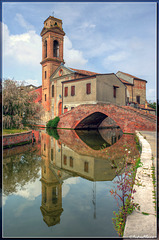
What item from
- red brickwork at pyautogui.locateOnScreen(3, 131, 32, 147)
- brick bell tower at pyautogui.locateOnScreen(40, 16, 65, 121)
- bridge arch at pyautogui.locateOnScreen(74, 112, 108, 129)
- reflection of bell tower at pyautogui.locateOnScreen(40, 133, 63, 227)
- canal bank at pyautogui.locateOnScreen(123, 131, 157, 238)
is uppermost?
brick bell tower at pyautogui.locateOnScreen(40, 16, 65, 121)

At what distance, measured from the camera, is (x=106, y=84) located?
25297 mm

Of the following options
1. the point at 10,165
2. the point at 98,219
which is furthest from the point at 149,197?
the point at 10,165

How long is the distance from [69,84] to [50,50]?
1017cm

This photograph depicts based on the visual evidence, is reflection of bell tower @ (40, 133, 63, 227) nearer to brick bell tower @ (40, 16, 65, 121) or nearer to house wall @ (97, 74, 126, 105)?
house wall @ (97, 74, 126, 105)

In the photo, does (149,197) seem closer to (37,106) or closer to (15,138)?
(15,138)

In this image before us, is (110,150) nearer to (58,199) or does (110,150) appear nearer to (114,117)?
(58,199)

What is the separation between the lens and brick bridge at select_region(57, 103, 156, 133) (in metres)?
18.0

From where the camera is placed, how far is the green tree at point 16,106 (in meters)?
13.7

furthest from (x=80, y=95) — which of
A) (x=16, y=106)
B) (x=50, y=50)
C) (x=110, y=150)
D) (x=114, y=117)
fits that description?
(x=110, y=150)

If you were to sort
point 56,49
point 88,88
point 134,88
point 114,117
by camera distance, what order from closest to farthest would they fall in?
point 114,117 < point 88,88 < point 56,49 < point 134,88

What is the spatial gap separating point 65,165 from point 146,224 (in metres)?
5.44

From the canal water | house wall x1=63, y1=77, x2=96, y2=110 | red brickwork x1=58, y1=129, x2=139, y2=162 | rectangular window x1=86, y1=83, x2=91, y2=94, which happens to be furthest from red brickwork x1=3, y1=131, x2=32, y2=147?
rectangular window x1=86, y1=83, x2=91, y2=94

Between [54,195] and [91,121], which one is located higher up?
[91,121]

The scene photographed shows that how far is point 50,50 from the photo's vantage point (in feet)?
110
